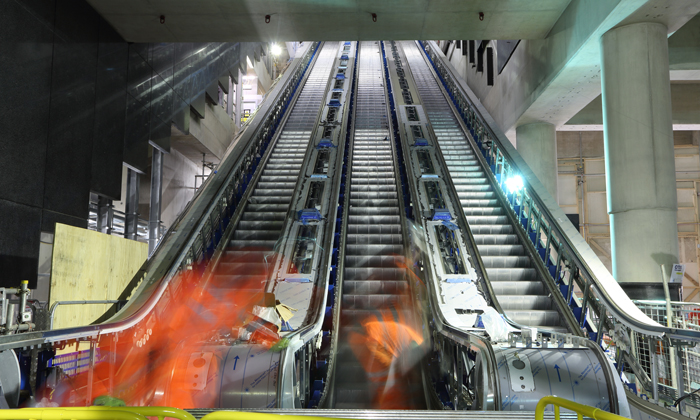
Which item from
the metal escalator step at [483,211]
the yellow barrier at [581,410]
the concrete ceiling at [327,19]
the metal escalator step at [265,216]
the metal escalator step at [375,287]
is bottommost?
the yellow barrier at [581,410]

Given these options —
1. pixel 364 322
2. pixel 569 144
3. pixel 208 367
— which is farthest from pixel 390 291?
pixel 569 144

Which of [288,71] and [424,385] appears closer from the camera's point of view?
[424,385]

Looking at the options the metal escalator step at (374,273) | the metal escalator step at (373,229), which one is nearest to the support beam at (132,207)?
the metal escalator step at (373,229)

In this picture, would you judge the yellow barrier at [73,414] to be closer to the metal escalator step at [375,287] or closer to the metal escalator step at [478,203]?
the metal escalator step at [375,287]

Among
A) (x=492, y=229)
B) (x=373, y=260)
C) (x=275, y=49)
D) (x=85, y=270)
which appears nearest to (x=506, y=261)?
(x=492, y=229)

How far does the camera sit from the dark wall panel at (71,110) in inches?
287

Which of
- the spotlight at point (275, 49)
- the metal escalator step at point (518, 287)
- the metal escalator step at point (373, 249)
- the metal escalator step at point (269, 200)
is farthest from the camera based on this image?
the spotlight at point (275, 49)

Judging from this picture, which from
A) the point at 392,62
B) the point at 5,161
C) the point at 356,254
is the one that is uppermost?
the point at 392,62

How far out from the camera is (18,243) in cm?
648

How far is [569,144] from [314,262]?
544 inches

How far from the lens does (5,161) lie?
6.25 meters

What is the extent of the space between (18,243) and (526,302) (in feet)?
23.1

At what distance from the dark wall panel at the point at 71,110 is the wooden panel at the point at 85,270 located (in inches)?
22.0

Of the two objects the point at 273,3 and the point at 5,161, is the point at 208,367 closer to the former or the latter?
the point at 5,161
